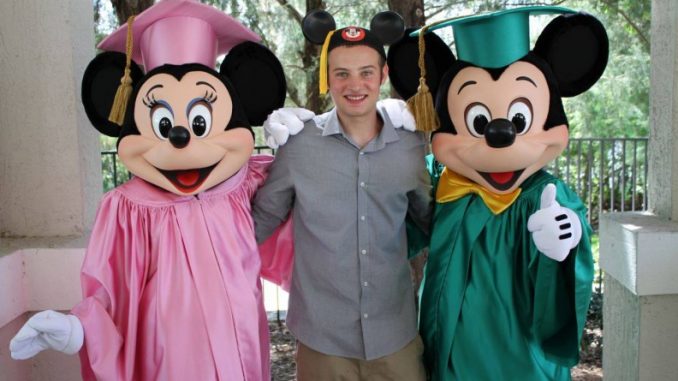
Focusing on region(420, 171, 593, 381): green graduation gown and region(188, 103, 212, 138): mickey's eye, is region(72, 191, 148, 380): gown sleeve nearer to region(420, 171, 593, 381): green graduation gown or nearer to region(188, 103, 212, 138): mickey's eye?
region(188, 103, 212, 138): mickey's eye

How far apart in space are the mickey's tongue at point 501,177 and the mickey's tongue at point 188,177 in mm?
1022

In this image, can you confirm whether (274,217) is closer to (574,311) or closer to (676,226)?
(574,311)

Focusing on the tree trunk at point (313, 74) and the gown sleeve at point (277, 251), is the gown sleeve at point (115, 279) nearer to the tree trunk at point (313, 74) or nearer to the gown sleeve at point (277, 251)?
the gown sleeve at point (277, 251)

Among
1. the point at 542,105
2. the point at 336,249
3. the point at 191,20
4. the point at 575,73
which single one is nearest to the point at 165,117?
the point at 191,20

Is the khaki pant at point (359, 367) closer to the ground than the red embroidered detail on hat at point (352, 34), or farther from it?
closer to the ground

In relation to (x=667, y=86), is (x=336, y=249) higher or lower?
lower

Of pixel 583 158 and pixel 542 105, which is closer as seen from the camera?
pixel 542 105

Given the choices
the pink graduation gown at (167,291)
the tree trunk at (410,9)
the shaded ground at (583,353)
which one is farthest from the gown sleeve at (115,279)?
the tree trunk at (410,9)

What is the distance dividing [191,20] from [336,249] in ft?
3.06

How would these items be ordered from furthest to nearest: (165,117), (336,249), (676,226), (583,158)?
(583,158)
(676,226)
(336,249)
(165,117)

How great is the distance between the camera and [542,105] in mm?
2502

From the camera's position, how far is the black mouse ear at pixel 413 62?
9.04ft

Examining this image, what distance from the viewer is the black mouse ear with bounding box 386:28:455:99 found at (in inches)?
108

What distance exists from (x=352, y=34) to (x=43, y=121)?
1.46 m
